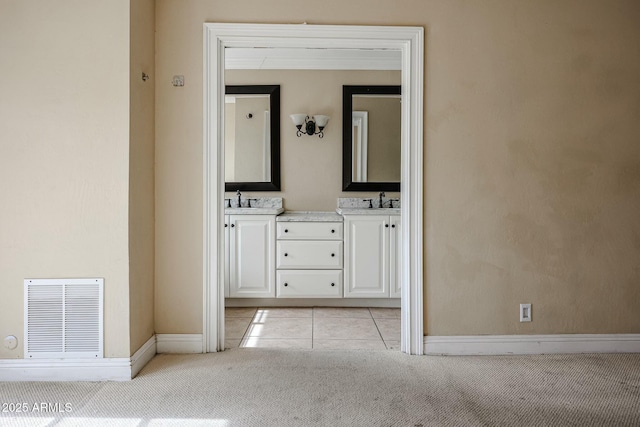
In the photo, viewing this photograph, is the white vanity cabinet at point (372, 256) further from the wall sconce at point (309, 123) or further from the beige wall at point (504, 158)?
the beige wall at point (504, 158)

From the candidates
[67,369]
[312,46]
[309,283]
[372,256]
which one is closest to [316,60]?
[312,46]

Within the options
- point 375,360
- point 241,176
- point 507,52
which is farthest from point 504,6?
point 241,176

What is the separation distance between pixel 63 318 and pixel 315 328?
1.80m

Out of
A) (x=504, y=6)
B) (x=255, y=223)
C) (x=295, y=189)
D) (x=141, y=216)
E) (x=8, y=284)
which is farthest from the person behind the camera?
(x=295, y=189)

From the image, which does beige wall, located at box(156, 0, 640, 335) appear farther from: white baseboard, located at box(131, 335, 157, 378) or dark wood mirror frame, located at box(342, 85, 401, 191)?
dark wood mirror frame, located at box(342, 85, 401, 191)

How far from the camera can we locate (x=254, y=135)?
4887mm

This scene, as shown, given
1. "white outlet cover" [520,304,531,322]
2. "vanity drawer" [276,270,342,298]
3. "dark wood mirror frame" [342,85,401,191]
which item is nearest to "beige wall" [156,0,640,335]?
"white outlet cover" [520,304,531,322]

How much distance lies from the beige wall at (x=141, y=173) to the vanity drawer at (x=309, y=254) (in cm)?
159

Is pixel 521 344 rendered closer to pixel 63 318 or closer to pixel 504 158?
pixel 504 158

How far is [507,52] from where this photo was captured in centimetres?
301

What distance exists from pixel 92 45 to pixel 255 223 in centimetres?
216

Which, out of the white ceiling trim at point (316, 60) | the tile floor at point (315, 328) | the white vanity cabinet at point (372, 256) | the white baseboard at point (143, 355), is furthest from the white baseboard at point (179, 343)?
the white ceiling trim at point (316, 60)

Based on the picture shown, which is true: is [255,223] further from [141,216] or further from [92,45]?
[92,45]

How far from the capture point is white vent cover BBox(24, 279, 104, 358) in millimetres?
2570
